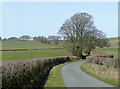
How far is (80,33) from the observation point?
47.6 metres

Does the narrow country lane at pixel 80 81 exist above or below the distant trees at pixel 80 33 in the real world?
below

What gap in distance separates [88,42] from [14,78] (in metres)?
40.0

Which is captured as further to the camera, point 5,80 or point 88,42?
point 88,42

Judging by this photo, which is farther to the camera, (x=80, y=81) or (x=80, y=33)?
(x=80, y=33)

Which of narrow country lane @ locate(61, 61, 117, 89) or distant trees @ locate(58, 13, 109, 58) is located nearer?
narrow country lane @ locate(61, 61, 117, 89)

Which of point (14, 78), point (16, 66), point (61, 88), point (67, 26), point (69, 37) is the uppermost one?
point (67, 26)

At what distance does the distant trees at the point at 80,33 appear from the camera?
46875mm

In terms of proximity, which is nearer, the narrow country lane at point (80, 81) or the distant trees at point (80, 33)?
the narrow country lane at point (80, 81)

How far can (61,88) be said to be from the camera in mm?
10500

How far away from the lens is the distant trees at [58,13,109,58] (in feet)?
154

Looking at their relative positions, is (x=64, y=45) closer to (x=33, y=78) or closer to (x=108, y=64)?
(x=108, y=64)

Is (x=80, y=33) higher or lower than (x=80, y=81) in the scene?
higher

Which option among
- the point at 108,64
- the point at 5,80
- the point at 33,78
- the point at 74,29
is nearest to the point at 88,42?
the point at 74,29

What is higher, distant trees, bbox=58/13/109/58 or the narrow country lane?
distant trees, bbox=58/13/109/58
